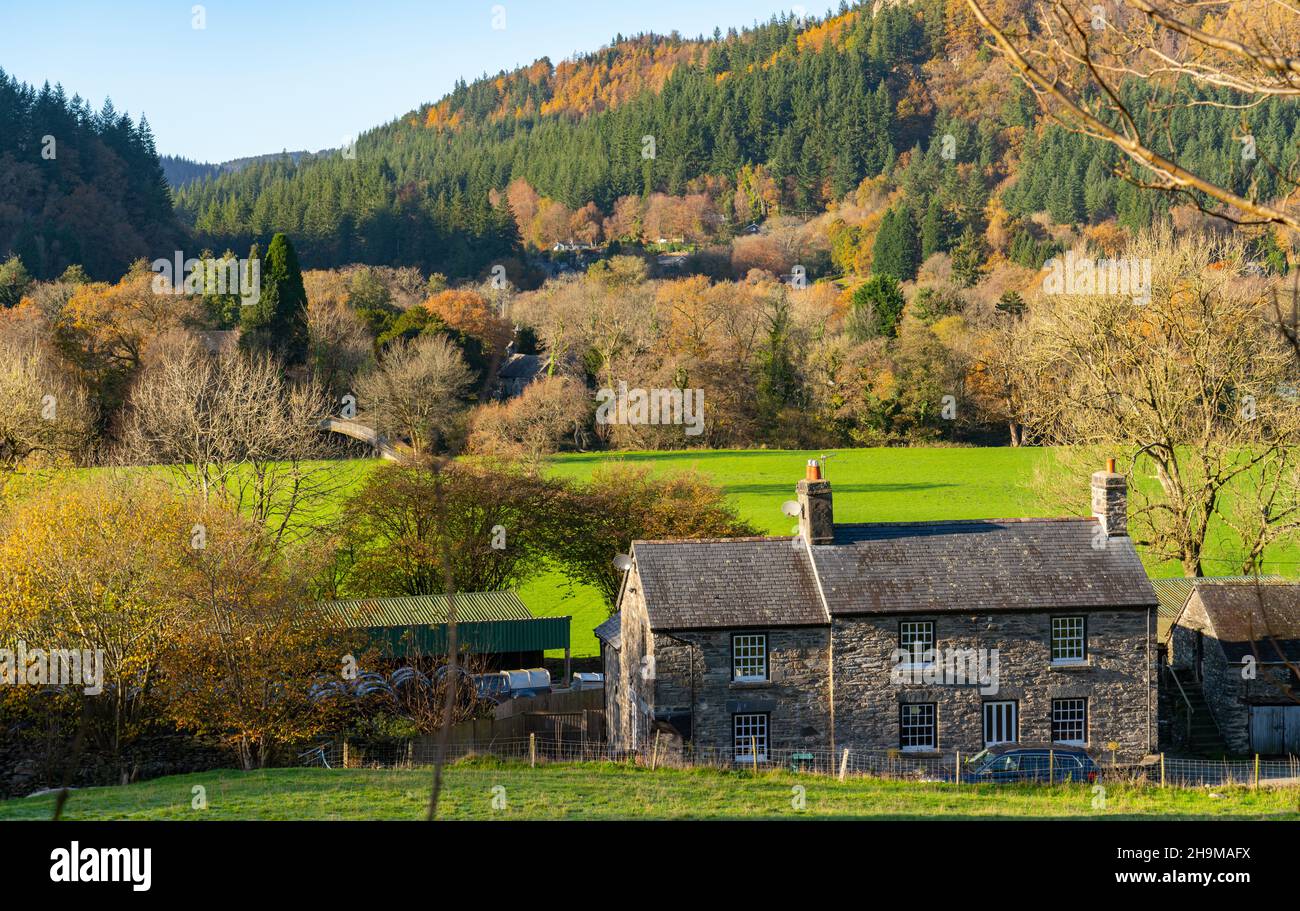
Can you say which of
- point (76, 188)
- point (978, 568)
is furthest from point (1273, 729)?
point (76, 188)

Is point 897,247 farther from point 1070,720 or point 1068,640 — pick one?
point 1070,720

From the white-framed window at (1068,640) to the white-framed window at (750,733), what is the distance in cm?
753

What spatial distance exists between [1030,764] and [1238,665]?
8.19 meters

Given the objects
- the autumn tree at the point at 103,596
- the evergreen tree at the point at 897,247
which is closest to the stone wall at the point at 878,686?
the autumn tree at the point at 103,596

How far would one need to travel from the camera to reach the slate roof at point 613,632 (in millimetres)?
34656

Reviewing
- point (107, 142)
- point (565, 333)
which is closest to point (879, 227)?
point (565, 333)

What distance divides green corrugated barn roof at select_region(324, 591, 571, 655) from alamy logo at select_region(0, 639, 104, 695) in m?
6.84

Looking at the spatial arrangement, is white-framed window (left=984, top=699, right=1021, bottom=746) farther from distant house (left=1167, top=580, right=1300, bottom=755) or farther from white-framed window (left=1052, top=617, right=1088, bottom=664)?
distant house (left=1167, top=580, right=1300, bottom=755)

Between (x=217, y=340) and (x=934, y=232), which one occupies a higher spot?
(x=934, y=232)

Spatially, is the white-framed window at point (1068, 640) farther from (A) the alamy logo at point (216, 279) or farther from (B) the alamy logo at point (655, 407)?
(A) the alamy logo at point (216, 279)

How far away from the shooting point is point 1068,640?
30.8 m

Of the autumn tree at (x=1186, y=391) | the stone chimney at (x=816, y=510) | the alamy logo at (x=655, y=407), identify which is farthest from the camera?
A: the alamy logo at (x=655, y=407)

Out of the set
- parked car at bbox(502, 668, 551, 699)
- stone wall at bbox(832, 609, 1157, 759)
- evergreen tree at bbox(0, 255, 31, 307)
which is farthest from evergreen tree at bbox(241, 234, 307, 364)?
stone wall at bbox(832, 609, 1157, 759)
